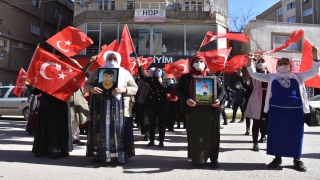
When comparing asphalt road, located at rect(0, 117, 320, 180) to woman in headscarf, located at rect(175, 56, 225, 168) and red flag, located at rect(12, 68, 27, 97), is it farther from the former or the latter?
red flag, located at rect(12, 68, 27, 97)

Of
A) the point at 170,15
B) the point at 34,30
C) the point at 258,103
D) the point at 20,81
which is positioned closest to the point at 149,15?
the point at 170,15

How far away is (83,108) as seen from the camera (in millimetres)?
6980

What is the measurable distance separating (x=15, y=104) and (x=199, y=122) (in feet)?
37.8

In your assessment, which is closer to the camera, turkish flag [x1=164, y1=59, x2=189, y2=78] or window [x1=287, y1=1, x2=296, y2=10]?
turkish flag [x1=164, y1=59, x2=189, y2=78]

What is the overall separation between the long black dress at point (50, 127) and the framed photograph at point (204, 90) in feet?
8.67

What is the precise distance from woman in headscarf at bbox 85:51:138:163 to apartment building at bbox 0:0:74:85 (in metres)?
25.4

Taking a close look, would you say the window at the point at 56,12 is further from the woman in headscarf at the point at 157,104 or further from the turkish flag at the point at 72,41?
the woman in headscarf at the point at 157,104

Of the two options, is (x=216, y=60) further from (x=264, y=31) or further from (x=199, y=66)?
(x=264, y=31)

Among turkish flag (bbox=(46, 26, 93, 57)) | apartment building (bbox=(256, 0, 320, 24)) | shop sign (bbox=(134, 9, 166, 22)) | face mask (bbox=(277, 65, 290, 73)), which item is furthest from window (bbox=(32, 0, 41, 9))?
apartment building (bbox=(256, 0, 320, 24))

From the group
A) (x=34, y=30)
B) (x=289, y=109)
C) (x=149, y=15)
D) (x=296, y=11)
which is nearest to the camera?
(x=289, y=109)

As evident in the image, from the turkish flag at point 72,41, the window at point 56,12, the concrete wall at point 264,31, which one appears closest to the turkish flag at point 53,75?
the turkish flag at point 72,41

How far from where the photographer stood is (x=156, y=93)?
23.2 feet

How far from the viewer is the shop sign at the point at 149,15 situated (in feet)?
80.0

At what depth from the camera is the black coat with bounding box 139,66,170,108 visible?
7.02 m
